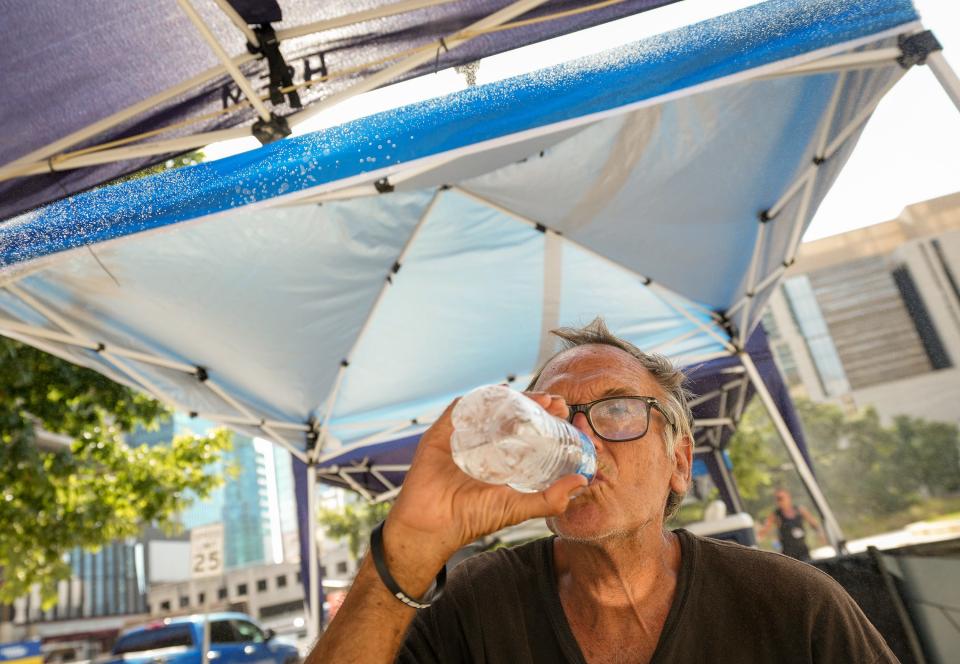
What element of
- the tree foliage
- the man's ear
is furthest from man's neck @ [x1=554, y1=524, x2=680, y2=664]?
the tree foliage

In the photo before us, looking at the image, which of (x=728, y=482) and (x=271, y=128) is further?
(x=728, y=482)

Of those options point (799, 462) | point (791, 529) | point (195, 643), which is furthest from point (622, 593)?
point (195, 643)

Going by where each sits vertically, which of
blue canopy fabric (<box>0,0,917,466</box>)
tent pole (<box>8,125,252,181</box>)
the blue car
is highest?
tent pole (<box>8,125,252,181</box>)

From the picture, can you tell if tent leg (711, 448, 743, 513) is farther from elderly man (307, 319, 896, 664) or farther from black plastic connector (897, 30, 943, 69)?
elderly man (307, 319, 896, 664)

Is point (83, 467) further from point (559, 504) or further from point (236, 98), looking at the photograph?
point (559, 504)

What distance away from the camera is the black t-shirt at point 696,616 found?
1369mm

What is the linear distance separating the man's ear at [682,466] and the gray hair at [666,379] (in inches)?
0.7

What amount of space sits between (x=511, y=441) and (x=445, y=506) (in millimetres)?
209

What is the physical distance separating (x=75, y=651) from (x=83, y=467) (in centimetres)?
4185

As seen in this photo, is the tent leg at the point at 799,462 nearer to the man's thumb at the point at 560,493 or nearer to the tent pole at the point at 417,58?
the tent pole at the point at 417,58

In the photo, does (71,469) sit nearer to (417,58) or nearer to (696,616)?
(417,58)

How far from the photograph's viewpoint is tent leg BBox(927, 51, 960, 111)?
8.00ft

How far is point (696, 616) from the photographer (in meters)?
1.45

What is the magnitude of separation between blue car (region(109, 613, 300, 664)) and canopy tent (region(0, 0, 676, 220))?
10.0 m
